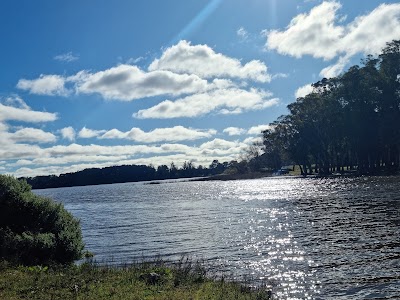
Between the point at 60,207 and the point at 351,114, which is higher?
the point at 351,114

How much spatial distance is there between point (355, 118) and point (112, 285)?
96761mm

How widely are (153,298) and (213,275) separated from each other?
637 centimetres

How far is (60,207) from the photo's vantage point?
2012 centimetres

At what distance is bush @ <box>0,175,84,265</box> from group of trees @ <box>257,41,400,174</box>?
89.4 metres

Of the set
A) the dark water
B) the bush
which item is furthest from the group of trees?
the bush

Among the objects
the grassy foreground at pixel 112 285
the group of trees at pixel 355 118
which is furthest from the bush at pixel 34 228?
the group of trees at pixel 355 118

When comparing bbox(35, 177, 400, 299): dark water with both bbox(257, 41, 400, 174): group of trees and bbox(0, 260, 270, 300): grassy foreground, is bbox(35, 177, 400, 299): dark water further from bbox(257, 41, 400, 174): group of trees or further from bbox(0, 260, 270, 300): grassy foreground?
bbox(257, 41, 400, 174): group of trees

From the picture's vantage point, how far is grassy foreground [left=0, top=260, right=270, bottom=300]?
39.6 ft

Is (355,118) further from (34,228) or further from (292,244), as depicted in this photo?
(34,228)

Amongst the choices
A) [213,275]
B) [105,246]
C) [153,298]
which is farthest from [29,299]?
[105,246]

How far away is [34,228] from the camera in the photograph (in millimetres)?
18812

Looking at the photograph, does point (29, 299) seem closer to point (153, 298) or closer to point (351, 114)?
point (153, 298)

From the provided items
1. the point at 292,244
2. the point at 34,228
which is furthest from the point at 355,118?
the point at 34,228

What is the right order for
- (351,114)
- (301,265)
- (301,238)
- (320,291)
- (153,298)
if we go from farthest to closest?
(351,114) → (301,238) → (301,265) → (320,291) → (153,298)
